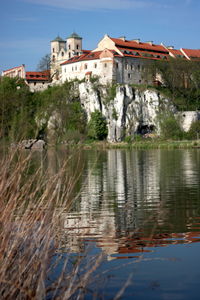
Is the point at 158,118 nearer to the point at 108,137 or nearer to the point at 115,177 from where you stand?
the point at 108,137

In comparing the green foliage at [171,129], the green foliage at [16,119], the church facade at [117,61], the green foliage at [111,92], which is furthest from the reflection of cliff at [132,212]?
the church facade at [117,61]

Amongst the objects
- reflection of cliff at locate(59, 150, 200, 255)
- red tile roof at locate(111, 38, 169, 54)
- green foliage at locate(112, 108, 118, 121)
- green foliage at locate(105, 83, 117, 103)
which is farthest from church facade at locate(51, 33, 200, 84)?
reflection of cliff at locate(59, 150, 200, 255)

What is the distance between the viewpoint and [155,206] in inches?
612

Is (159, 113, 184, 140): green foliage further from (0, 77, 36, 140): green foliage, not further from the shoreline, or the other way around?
(0, 77, 36, 140): green foliage

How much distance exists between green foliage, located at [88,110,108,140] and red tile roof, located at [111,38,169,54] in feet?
46.7

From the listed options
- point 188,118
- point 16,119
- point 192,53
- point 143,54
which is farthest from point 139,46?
point 16,119

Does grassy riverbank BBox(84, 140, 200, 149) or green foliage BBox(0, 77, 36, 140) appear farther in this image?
grassy riverbank BBox(84, 140, 200, 149)

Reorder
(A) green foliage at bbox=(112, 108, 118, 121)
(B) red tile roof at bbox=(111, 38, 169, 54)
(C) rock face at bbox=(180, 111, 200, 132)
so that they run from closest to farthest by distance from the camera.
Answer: (C) rock face at bbox=(180, 111, 200, 132)
(A) green foliage at bbox=(112, 108, 118, 121)
(B) red tile roof at bbox=(111, 38, 169, 54)

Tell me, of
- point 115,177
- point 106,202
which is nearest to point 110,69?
point 115,177

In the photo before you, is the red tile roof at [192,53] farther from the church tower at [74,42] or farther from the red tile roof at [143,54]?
Answer: the church tower at [74,42]

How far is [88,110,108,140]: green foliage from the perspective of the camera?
74688mm

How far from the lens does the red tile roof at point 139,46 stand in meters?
84.8

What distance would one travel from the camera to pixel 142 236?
10.7 metres

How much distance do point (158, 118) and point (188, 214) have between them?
64230 mm
